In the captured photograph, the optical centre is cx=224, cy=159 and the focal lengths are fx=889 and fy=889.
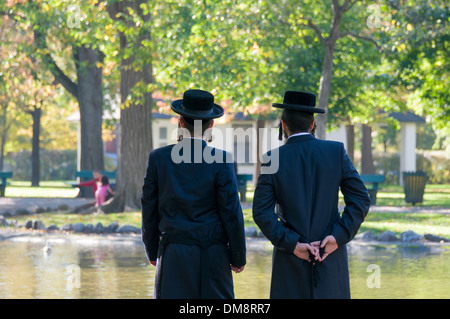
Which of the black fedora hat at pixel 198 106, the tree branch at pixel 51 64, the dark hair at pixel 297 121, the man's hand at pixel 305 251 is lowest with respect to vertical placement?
the man's hand at pixel 305 251

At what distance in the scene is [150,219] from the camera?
21.1 ft

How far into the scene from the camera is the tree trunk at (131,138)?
974 inches

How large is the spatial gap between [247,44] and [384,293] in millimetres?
15300

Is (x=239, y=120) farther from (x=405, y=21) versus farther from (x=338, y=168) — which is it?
(x=338, y=168)

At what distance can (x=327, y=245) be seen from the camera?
5.96m

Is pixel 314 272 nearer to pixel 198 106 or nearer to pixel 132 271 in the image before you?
pixel 198 106

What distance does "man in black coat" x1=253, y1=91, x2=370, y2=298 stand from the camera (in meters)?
5.95

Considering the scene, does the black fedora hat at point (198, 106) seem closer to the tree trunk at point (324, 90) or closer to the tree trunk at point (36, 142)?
the tree trunk at point (324, 90)

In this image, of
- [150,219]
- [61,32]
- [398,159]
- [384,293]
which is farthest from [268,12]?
[398,159]

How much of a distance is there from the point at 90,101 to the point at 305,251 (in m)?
28.5

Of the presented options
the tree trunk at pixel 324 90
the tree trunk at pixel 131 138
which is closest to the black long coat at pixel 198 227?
the tree trunk at pixel 324 90

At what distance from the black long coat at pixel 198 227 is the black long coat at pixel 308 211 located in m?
0.30

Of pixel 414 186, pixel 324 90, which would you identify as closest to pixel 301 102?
pixel 324 90

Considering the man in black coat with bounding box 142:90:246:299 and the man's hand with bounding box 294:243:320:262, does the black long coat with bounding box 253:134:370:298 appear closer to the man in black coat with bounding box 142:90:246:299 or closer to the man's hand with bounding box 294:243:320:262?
the man's hand with bounding box 294:243:320:262
